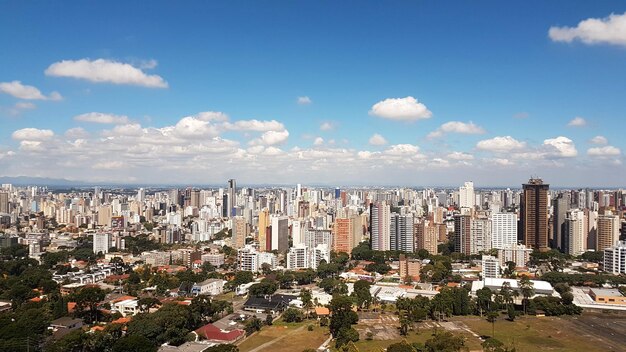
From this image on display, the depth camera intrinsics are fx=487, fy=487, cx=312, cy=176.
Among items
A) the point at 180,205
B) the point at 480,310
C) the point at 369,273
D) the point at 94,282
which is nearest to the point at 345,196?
the point at 180,205

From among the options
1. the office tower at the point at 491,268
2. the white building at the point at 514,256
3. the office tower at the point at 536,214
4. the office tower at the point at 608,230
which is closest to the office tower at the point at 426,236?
the white building at the point at 514,256

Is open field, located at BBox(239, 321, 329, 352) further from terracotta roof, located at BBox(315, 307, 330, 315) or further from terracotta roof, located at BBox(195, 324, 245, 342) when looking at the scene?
terracotta roof, located at BBox(315, 307, 330, 315)

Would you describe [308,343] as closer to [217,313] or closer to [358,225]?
[217,313]

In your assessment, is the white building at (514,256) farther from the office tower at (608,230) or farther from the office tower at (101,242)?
the office tower at (101,242)

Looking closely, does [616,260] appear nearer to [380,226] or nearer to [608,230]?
[608,230]

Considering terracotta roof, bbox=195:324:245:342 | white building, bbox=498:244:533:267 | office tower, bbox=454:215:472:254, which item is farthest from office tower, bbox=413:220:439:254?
terracotta roof, bbox=195:324:245:342
